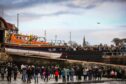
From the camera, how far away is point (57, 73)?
35.8m

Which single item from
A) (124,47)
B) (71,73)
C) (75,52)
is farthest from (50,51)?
(71,73)

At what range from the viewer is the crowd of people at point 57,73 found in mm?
34500

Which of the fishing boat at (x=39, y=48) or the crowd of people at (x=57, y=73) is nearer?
the crowd of people at (x=57, y=73)

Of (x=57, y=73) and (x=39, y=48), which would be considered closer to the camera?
(x=57, y=73)

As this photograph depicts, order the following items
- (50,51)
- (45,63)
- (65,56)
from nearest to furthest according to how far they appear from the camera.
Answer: (45,63) < (65,56) < (50,51)

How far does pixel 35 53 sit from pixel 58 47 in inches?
148

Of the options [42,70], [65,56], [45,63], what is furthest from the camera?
[65,56]

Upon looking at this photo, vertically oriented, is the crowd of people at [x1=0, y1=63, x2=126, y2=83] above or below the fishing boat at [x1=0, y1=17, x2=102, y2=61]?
below

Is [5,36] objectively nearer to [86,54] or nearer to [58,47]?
[58,47]

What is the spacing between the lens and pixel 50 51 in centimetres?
5788

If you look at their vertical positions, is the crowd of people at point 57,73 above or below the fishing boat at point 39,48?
below

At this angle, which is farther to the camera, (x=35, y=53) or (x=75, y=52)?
(x=35, y=53)

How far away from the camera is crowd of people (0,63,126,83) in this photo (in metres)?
34.5

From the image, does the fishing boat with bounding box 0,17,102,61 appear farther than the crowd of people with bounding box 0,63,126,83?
Yes
